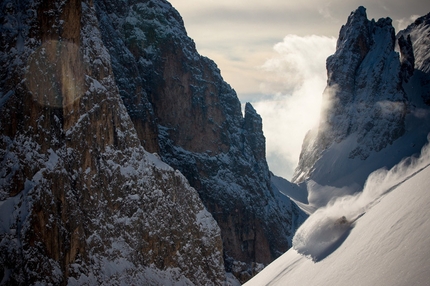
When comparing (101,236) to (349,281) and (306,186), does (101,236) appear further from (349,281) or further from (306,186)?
(306,186)

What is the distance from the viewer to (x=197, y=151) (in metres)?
84.2

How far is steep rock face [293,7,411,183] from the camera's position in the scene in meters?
124

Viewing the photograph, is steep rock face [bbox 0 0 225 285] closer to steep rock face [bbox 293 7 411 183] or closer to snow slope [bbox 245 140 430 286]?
snow slope [bbox 245 140 430 286]

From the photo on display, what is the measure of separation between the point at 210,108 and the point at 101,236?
50947mm

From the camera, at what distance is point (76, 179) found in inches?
1620

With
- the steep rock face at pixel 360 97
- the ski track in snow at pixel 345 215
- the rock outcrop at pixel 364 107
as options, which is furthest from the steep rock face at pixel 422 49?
the ski track in snow at pixel 345 215

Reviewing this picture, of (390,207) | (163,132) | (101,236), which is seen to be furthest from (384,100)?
(390,207)

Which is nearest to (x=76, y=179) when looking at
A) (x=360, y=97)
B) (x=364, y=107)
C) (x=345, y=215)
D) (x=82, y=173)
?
(x=82, y=173)

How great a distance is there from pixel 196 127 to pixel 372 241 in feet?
263

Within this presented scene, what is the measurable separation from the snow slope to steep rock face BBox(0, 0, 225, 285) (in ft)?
102

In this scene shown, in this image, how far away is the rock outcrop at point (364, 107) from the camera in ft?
392

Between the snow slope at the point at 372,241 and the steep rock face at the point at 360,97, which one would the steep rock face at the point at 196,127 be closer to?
the steep rock face at the point at 360,97

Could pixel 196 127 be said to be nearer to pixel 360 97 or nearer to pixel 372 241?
pixel 360 97

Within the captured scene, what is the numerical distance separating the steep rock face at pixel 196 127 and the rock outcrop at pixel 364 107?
39015 mm
